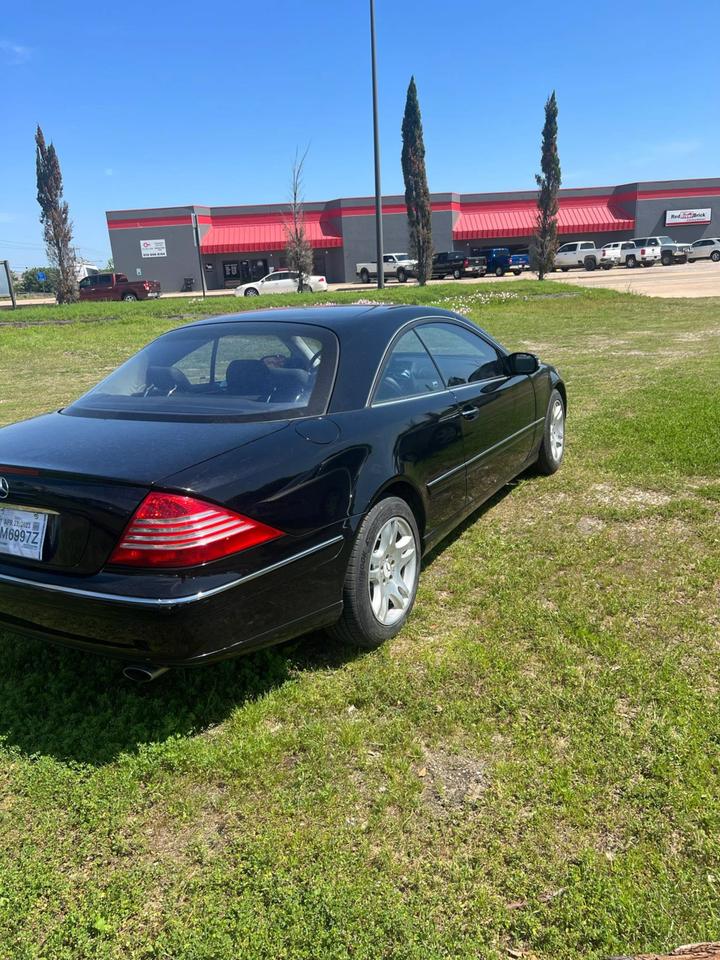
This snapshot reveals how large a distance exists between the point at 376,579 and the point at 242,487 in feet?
3.10

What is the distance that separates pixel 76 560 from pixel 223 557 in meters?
0.54

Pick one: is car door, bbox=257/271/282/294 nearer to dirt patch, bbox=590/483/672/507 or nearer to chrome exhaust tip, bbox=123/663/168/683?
dirt patch, bbox=590/483/672/507

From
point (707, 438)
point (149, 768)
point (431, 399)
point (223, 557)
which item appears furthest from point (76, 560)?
point (707, 438)

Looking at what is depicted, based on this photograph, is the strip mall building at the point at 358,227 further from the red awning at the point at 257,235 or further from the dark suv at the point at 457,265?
the dark suv at the point at 457,265

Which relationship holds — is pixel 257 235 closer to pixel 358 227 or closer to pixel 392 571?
pixel 358 227

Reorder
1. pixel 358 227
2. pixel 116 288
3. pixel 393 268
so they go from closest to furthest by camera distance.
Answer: pixel 116 288 < pixel 393 268 < pixel 358 227

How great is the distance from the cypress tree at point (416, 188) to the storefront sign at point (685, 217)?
911 inches

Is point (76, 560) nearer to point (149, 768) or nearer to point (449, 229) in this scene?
point (149, 768)

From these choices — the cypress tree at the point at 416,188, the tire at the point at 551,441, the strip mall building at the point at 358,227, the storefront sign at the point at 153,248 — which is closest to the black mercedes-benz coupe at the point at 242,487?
the tire at the point at 551,441

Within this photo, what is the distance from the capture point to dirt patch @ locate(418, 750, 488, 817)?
2.28 metres

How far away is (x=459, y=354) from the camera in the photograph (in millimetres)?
4320

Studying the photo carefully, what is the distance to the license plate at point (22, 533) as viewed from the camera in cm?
253

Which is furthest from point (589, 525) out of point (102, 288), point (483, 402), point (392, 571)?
point (102, 288)

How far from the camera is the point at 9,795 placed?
2.39 meters
